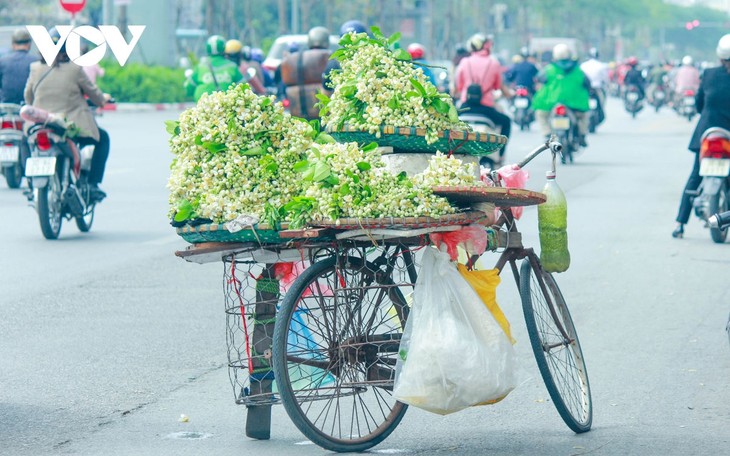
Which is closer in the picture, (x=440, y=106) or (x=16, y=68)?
(x=440, y=106)

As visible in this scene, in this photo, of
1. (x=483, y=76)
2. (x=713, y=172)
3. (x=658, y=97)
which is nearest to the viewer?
(x=713, y=172)

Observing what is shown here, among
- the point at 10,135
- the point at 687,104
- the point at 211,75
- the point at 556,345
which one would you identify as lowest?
the point at 687,104

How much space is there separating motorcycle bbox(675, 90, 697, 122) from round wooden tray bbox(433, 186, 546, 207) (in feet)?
102

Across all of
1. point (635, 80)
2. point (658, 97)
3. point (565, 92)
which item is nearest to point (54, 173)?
point (565, 92)

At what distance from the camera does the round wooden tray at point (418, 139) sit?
16.4ft

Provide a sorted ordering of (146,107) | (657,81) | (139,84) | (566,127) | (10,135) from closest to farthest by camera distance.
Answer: (10,135) < (566,127) < (146,107) < (139,84) < (657,81)

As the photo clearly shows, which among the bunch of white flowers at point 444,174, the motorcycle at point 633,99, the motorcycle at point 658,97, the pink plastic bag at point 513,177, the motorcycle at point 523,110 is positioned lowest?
the motorcycle at point 658,97

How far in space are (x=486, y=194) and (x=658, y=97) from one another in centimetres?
4328

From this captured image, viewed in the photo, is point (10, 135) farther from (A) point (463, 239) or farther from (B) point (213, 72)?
(A) point (463, 239)

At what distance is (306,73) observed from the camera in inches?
583

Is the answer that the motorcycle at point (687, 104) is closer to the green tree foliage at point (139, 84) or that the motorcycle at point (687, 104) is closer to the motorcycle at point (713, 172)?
the green tree foliage at point (139, 84)

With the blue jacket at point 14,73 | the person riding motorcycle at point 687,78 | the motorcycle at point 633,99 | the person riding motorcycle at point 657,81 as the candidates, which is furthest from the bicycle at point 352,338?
the person riding motorcycle at point 657,81

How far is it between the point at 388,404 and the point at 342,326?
0.35 metres

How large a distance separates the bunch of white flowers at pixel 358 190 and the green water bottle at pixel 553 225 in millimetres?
560
